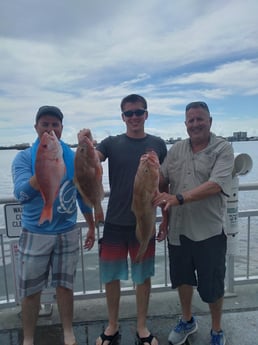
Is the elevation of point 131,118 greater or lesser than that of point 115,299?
greater

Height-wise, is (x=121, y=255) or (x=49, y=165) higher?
(x=49, y=165)

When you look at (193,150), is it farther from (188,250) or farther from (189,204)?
(188,250)

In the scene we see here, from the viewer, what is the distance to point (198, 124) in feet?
9.05

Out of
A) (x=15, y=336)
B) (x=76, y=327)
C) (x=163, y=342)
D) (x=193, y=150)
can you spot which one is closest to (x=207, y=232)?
(x=193, y=150)

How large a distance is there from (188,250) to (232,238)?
0.91 meters

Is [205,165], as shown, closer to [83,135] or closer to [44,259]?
[83,135]

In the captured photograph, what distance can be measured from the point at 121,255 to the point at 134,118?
4.01 feet

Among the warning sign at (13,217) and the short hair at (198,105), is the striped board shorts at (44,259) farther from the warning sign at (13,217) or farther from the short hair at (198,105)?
the short hair at (198,105)

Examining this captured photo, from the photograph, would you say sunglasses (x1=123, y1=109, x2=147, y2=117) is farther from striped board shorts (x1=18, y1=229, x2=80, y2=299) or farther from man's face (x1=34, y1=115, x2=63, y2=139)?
striped board shorts (x1=18, y1=229, x2=80, y2=299)

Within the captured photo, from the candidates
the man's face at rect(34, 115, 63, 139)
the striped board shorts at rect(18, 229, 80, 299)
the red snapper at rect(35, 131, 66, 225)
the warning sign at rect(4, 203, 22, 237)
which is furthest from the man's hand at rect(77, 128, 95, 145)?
the warning sign at rect(4, 203, 22, 237)

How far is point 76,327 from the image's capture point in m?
3.22

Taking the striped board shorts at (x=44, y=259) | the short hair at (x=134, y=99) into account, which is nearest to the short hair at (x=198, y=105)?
the short hair at (x=134, y=99)

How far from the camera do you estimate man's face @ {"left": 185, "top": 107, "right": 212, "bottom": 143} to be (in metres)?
2.75

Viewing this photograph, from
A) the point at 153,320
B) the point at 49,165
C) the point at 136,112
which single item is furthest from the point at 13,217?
the point at 153,320
